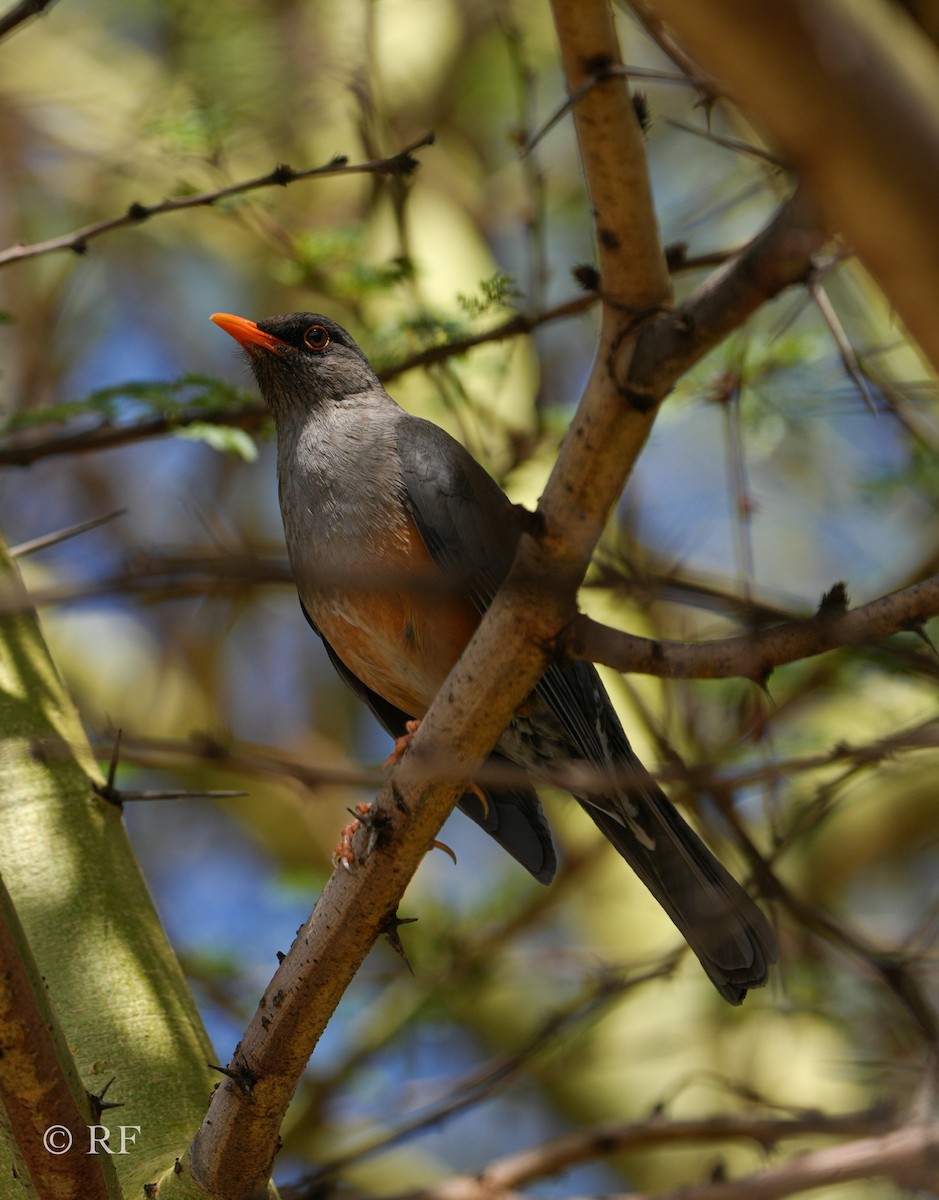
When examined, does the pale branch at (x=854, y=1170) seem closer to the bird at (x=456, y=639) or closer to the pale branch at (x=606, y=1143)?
the pale branch at (x=606, y=1143)

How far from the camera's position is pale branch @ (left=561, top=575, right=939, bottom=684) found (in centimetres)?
275

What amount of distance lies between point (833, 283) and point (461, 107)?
5262 mm

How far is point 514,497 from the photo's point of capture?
755 centimetres

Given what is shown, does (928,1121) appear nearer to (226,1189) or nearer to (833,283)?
(226,1189)

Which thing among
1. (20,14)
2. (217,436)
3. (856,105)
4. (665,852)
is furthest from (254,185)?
(856,105)

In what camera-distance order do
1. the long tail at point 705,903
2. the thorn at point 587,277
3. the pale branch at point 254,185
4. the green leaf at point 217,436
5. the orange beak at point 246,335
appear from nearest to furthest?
the thorn at point 587,277 → the pale branch at point 254,185 → the long tail at point 705,903 → the green leaf at point 217,436 → the orange beak at point 246,335

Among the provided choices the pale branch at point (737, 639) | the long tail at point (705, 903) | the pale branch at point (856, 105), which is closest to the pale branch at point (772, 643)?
the pale branch at point (737, 639)

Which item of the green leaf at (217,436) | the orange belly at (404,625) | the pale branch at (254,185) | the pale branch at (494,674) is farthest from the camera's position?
the green leaf at (217,436)

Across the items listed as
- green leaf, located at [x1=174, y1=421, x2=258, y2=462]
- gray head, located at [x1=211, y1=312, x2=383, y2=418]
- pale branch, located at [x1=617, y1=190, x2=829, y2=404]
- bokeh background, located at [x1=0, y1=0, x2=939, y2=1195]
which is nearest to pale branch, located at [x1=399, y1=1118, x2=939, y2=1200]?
bokeh background, located at [x1=0, y1=0, x2=939, y2=1195]

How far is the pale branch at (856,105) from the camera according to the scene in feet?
3.99

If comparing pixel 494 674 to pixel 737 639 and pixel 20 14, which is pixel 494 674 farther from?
pixel 20 14

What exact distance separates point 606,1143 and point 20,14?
4395 millimetres

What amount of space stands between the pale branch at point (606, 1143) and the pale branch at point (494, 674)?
1.52 meters

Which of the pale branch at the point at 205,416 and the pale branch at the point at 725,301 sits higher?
the pale branch at the point at 205,416
